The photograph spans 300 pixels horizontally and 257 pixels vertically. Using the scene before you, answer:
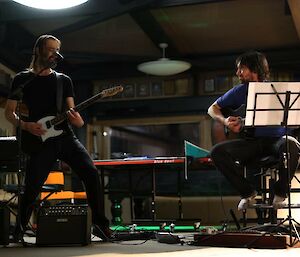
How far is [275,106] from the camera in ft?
9.98

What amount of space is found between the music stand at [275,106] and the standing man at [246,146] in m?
0.15

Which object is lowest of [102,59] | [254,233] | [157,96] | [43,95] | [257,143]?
[254,233]

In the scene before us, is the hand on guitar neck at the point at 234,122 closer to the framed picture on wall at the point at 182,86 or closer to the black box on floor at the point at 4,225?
the black box on floor at the point at 4,225

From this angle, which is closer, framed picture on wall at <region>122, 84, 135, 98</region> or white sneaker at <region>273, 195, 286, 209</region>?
white sneaker at <region>273, 195, 286, 209</region>

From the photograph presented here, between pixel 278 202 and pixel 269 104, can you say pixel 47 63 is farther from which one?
pixel 278 202

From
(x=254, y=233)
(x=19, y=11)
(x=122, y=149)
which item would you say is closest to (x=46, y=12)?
(x=19, y=11)

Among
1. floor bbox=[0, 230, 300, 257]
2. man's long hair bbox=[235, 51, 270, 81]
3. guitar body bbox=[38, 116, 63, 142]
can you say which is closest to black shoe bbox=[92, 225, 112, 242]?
floor bbox=[0, 230, 300, 257]

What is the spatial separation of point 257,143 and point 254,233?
69cm

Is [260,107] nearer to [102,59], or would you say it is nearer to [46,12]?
[46,12]

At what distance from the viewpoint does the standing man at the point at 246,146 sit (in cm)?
321

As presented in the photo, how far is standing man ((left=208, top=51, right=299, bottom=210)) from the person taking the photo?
3.21m

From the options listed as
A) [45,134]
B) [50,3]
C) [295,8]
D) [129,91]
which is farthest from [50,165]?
[129,91]

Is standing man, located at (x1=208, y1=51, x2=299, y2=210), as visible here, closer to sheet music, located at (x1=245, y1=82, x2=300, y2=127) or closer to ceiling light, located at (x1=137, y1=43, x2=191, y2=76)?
sheet music, located at (x1=245, y1=82, x2=300, y2=127)

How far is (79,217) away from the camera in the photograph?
3.06 m
